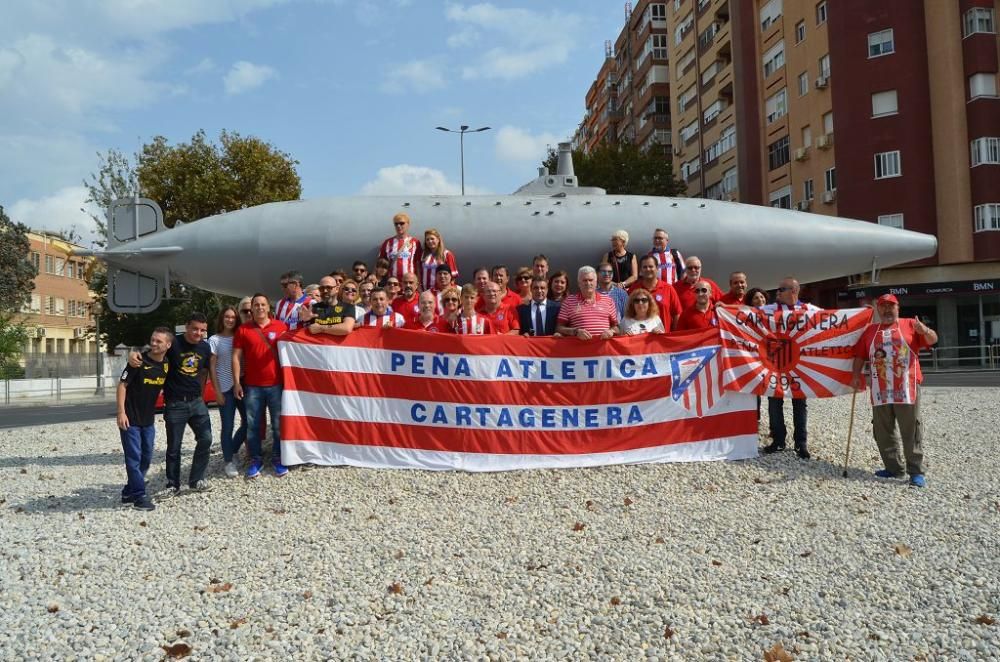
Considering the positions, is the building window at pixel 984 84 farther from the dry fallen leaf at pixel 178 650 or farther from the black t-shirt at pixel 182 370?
the dry fallen leaf at pixel 178 650

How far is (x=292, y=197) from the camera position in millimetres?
29812

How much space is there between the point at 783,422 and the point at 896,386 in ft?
4.64

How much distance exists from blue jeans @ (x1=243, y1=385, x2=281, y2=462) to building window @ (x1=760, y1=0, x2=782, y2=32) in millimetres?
35663

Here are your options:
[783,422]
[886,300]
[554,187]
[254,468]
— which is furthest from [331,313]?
[886,300]

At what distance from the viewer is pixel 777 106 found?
3584 cm

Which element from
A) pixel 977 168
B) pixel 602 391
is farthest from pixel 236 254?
pixel 977 168

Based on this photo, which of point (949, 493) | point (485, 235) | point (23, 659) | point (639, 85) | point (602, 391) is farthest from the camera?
point (639, 85)

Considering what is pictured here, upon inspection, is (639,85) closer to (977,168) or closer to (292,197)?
(977,168)

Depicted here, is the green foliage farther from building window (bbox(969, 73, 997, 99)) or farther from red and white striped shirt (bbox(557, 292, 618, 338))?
building window (bbox(969, 73, 997, 99))

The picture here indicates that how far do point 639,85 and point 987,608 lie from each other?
56.1 meters

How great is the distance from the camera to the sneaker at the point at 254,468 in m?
7.70

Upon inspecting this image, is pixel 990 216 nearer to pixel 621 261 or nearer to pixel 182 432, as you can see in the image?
pixel 621 261

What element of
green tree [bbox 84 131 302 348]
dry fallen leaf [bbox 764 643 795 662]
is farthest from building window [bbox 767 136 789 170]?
dry fallen leaf [bbox 764 643 795 662]

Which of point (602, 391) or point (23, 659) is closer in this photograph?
point (23, 659)
